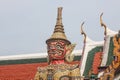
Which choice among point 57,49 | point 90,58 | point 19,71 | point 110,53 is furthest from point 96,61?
point 57,49

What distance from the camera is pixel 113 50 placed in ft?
92.3

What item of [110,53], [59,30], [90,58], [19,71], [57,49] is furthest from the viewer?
[19,71]

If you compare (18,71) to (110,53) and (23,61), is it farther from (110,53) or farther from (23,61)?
(110,53)

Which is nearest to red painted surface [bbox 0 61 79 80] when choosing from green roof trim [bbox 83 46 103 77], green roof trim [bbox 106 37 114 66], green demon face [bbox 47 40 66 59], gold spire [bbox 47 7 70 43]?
green roof trim [bbox 83 46 103 77]

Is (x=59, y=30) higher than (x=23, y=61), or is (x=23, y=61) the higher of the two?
(x=59, y=30)

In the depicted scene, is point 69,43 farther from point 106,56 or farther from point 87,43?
point 87,43

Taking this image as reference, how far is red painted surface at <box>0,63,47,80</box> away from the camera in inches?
1230

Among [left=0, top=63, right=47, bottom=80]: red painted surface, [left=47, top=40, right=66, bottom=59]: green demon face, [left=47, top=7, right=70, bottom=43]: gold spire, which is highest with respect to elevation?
[left=47, top=7, right=70, bottom=43]: gold spire

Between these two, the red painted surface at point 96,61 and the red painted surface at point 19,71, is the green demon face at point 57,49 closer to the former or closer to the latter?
the red painted surface at point 96,61

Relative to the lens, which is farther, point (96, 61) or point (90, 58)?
point (90, 58)

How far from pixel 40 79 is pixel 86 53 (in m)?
5.48

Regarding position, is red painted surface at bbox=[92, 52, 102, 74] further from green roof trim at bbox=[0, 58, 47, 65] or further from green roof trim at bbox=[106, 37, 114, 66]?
green roof trim at bbox=[0, 58, 47, 65]

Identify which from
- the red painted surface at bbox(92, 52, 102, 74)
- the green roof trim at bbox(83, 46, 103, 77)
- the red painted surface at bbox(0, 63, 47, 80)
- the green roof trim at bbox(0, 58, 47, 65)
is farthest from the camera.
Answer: the green roof trim at bbox(0, 58, 47, 65)

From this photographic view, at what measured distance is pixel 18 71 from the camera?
31.9 m
